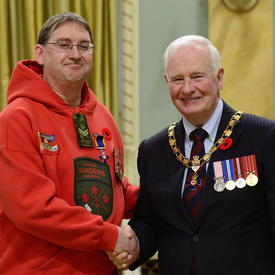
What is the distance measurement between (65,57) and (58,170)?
1.71ft

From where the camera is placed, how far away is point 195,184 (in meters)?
2.11

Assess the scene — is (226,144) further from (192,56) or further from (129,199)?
(129,199)

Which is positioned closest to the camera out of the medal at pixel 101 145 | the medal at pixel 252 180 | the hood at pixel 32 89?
the medal at pixel 252 180

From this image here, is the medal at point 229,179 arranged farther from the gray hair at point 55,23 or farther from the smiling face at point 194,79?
the gray hair at point 55,23

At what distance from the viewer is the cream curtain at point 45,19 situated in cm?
357

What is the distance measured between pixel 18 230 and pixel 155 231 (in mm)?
649

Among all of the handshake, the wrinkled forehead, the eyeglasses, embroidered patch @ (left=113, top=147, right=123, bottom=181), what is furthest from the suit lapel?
the eyeglasses

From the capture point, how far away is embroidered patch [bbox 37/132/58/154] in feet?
6.93

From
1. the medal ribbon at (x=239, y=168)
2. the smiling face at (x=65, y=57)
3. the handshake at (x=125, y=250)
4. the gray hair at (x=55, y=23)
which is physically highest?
the gray hair at (x=55, y=23)

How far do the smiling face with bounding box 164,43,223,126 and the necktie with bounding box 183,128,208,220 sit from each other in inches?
3.9

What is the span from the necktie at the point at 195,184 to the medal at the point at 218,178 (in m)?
0.06

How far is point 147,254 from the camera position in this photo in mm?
2385

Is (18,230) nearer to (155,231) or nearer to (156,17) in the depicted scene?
(155,231)

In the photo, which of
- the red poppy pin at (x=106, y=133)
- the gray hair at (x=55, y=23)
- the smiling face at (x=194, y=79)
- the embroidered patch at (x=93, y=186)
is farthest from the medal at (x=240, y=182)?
Result: the gray hair at (x=55, y=23)
